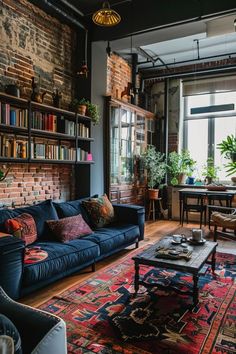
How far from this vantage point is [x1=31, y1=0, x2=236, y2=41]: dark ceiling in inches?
153

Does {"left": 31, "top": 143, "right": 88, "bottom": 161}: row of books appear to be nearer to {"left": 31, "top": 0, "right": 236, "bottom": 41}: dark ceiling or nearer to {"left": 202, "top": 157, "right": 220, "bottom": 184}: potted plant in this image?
{"left": 31, "top": 0, "right": 236, "bottom": 41}: dark ceiling

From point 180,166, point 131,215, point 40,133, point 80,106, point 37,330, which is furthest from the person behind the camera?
point 180,166

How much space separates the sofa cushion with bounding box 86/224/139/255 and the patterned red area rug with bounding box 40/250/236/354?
39 cm

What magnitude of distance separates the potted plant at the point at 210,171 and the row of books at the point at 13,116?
4344 mm

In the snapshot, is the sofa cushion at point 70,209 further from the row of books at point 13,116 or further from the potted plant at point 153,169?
the potted plant at point 153,169

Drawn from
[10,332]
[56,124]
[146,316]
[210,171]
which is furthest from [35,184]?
[210,171]

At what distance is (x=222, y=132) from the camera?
21.7 feet

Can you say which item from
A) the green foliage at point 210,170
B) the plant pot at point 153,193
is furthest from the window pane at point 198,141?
the plant pot at point 153,193

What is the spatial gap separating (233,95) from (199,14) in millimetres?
3031

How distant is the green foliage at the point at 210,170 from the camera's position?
6.42 meters

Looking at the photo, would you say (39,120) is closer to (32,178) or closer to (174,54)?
(32,178)

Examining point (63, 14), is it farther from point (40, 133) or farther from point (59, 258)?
point (59, 258)

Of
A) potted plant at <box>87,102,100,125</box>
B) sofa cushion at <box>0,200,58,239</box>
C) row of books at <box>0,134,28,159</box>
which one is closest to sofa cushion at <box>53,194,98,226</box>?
sofa cushion at <box>0,200,58,239</box>

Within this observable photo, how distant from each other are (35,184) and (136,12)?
301 cm
